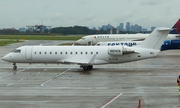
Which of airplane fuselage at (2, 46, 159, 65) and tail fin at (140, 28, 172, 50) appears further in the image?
airplane fuselage at (2, 46, 159, 65)

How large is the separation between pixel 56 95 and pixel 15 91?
357cm

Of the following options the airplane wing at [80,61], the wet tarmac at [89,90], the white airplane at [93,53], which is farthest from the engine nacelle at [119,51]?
the airplane wing at [80,61]

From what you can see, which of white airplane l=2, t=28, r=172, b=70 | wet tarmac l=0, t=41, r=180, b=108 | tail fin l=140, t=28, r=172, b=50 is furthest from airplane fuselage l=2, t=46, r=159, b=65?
wet tarmac l=0, t=41, r=180, b=108

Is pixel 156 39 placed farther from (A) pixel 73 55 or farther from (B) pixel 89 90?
(B) pixel 89 90

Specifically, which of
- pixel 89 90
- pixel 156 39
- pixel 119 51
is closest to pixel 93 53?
pixel 119 51

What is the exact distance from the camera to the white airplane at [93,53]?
86.9ft

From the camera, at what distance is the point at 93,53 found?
89.4 ft

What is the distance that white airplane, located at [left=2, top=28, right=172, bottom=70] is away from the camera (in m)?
26.5

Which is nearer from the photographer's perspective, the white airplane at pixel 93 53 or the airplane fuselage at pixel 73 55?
the white airplane at pixel 93 53

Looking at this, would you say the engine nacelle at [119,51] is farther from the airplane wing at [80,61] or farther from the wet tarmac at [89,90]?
the airplane wing at [80,61]

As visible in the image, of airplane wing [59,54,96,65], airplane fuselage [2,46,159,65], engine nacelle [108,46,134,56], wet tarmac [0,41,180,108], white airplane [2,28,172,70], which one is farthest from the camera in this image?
airplane fuselage [2,46,159,65]

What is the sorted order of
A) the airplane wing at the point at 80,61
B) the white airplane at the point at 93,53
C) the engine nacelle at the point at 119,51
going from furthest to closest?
1. the white airplane at the point at 93,53
2. the engine nacelle at the point at 119,51
3. the airplane wing at the point at 80,61

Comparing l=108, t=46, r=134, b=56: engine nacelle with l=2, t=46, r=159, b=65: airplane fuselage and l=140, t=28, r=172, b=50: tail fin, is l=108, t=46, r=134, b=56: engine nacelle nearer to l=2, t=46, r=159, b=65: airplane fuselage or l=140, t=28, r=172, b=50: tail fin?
l=2, t=46, r=159, b=65: airplane fuselage

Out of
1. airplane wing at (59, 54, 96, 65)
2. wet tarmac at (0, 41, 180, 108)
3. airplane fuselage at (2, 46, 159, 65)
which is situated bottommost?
wet tarmac at (0, 41, 180, 108)
